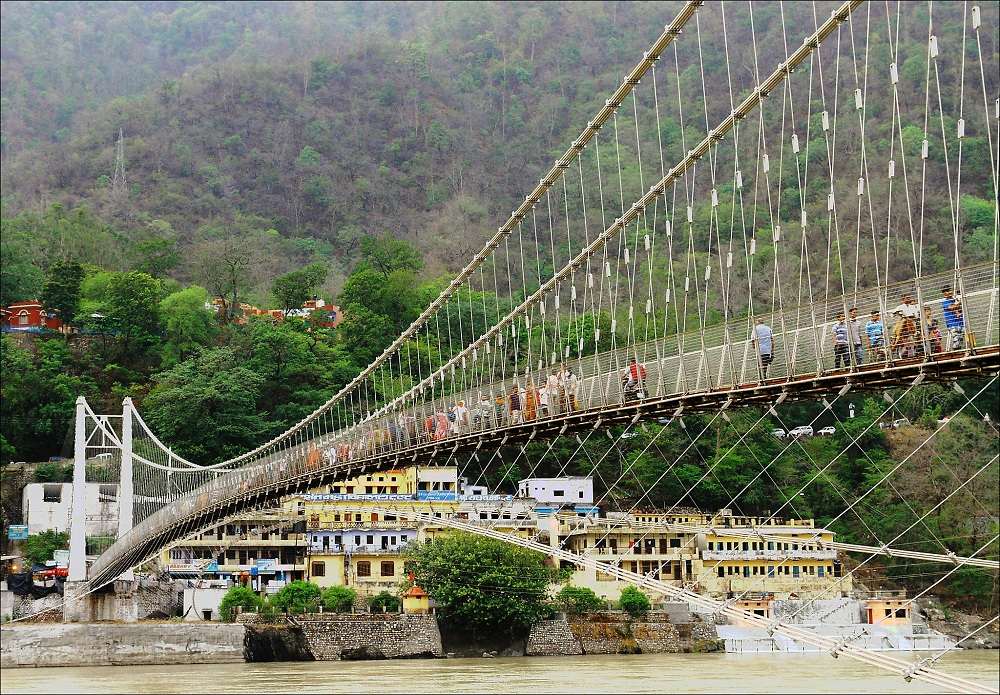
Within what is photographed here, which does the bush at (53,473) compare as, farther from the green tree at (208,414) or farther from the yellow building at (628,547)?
the yellow building at (628,547)

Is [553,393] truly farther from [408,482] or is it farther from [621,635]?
[408,482]

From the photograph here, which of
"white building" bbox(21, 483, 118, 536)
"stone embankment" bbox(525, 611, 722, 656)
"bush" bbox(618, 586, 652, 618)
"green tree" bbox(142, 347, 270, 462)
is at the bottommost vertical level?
"stone embankment" bbox(525, 611, 722, 656)

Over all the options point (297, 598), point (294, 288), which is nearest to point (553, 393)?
point (297, 598)

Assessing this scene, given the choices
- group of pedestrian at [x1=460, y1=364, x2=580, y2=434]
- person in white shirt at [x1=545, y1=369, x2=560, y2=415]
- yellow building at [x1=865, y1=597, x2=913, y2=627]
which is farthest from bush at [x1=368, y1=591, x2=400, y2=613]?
person in white shirt at [x1=545, y1=369, x2=560, y2=415]

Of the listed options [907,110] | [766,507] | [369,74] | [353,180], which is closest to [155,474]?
[766,507]

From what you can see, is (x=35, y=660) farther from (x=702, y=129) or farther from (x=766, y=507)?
(x=702, y=129)

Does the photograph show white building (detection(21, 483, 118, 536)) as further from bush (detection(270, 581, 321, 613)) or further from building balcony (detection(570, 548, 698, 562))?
building balcony (detection(570, 548, 698, 562))
